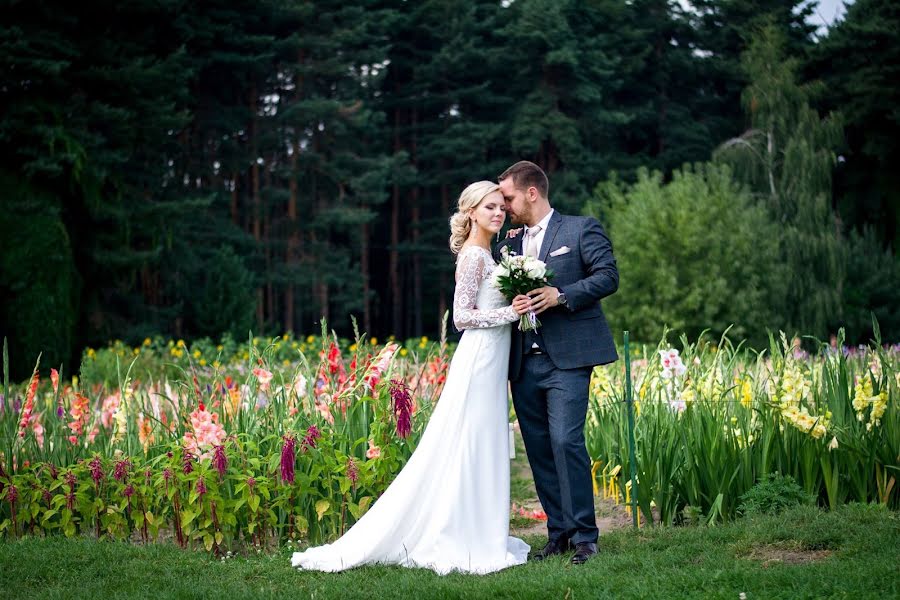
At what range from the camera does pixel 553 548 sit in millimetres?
4988

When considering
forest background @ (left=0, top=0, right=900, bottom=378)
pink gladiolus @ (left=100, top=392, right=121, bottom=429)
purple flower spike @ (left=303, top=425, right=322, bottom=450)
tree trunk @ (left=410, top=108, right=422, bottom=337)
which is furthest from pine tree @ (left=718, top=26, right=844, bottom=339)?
purple flower spike @ (left=303, top=425, right=322, bottom=450)

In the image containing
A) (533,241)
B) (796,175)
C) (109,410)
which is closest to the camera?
(533,241)

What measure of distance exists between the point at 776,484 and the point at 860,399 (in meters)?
0.71

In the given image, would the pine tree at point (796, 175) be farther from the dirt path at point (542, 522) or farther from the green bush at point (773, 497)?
the green bush at point (773, 497)

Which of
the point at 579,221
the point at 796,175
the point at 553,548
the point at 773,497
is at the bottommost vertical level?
the point at 553,548

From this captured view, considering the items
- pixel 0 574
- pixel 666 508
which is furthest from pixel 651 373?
pixel 0 574

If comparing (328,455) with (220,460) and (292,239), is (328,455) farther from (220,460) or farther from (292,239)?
(292,239)

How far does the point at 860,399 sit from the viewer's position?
218 inches

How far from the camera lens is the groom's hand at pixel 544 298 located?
474 cm

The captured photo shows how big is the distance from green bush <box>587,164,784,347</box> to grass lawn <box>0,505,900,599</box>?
55.4ft

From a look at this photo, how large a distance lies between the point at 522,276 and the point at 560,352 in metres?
0.44

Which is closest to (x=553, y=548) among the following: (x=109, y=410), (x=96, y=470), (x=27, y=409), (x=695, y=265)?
(x=96, y=470)

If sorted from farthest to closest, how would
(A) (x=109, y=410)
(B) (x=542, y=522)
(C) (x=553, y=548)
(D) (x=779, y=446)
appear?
(A) (x=109, y=410) → (B) (x=542, y=522) → (D) (x=779, y=446) → (C) (x=553, y=548)

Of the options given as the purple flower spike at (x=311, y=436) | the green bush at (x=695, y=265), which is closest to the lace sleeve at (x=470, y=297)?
the purple flower spike at (x=311, y=436)
